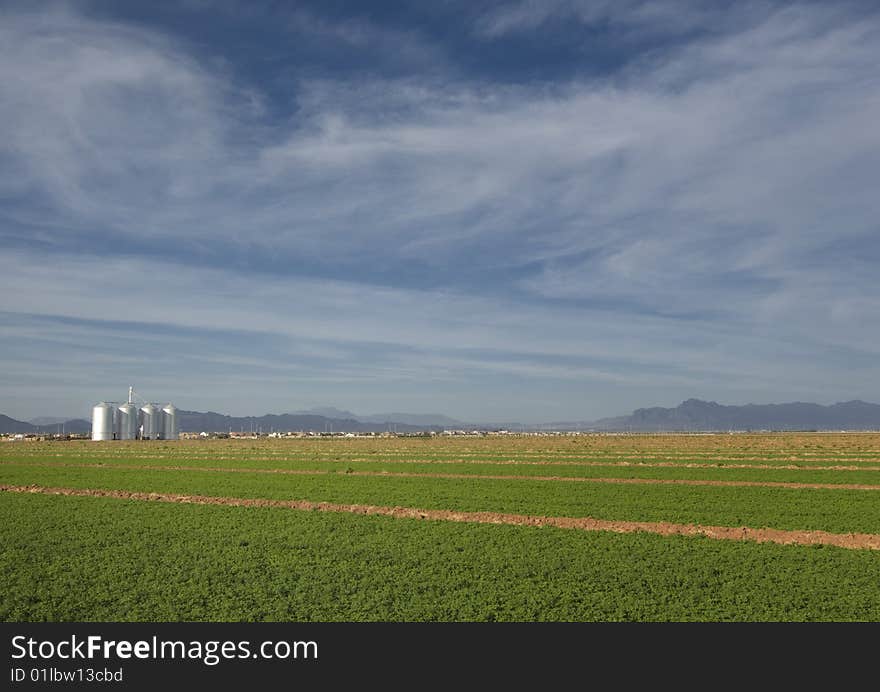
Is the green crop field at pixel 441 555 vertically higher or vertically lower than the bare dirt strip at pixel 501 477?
higher

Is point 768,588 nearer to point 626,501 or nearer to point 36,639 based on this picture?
point 36,639

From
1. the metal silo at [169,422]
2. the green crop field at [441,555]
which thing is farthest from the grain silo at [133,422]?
the green crop field at [441,555]

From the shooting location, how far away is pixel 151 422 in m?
161

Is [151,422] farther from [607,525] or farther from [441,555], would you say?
[441,555]

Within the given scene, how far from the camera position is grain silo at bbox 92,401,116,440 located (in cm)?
15125

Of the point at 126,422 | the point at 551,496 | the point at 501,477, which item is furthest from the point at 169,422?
the point at 551,496

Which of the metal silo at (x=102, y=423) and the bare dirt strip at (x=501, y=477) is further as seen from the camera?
the metal silo at (x=102, y=423)

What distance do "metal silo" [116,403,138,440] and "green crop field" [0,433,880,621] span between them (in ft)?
396

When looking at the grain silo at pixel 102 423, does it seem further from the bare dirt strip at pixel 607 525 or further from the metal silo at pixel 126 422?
the bare dirt strip at pixel 607 525

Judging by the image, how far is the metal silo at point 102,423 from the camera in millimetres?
151250

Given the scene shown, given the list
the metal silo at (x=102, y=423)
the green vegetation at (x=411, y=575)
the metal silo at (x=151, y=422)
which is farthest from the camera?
the metal silo at (x=151, y=422)

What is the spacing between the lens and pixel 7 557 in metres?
21.4

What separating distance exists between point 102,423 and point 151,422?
11.9 m

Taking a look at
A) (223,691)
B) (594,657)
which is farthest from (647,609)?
(223,691)
